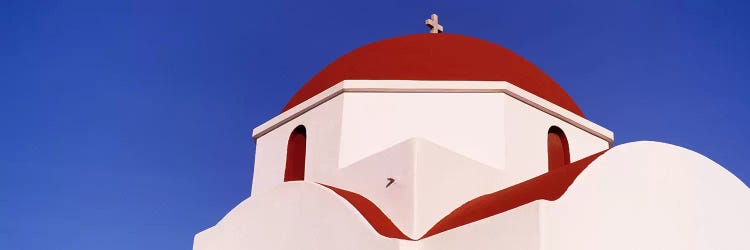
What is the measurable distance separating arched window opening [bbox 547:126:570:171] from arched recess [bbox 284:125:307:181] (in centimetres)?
314

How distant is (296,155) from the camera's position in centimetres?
1147

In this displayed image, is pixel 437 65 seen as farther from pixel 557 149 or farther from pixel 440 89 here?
pixel 557 149

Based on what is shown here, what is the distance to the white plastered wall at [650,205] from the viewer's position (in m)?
7.78

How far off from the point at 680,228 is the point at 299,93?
5.87 metres

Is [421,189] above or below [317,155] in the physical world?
below

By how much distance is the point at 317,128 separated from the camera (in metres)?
11.1

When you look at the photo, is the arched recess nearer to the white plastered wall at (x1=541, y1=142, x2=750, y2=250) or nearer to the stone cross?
the stone cross

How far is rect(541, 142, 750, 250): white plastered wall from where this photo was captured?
25.5 ft

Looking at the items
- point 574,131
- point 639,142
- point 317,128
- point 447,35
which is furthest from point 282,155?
point 639,142

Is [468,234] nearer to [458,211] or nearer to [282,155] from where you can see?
[458,211]

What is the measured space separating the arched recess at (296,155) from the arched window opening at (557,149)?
10.3ft

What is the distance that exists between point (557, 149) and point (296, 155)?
3.38 metres

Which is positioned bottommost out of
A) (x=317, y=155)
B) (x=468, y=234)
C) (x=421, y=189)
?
(x=468, y=234)

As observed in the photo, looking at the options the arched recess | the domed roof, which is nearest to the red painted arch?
the arched recess
